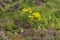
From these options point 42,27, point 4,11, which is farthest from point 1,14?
point 42,27

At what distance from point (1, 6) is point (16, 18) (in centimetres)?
121

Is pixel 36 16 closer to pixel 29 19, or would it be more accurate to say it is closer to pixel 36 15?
pixel 36 15

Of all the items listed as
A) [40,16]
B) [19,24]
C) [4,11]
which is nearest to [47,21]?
[40,16]

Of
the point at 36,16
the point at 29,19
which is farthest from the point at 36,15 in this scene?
the point at 29,19

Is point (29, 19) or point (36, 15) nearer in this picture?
point (29, 19)

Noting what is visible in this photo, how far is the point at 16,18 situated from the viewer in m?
12.0

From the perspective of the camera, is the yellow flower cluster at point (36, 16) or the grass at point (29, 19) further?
the yellow flower cluster at point (36, 16)

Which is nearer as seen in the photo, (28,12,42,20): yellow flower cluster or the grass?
the grass

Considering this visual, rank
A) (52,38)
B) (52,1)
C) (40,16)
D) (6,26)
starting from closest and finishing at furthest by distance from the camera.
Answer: (52,38) < (6,26) < (40,16) < (52,1)

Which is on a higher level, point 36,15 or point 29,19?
point 36,15

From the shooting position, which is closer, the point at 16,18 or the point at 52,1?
the point at 16,18

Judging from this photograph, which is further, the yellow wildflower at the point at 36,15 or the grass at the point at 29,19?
the yellow wildflower at the point at 36,15

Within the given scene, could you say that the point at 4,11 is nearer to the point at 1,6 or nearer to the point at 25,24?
the point at 1,6

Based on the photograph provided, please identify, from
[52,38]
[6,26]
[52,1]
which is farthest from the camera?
[52,1]
